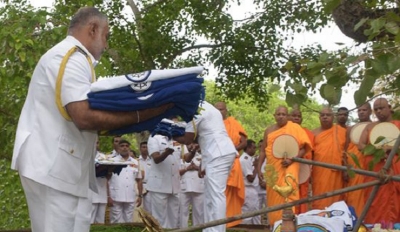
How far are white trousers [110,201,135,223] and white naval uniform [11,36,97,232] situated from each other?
12154 mm

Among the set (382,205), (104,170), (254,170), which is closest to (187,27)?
(254,170)

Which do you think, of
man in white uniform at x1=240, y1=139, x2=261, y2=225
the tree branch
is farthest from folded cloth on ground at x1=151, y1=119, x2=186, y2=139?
the tree branch

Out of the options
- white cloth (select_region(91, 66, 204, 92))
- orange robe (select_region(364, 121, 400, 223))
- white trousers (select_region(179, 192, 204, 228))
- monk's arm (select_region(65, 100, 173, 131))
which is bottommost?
white trousers (select_region(179, 192, 204, 228))

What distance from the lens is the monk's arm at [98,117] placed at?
4793mm

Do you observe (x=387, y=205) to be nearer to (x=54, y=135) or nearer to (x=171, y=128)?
(x=171, y=128)

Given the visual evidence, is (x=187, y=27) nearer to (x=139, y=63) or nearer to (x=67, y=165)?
(x=139, y=63)

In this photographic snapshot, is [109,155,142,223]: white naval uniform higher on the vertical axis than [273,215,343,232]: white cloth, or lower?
lower

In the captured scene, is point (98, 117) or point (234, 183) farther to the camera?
point (234, 183)

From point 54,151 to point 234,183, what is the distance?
9659 mm

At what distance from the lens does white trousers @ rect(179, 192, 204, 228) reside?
15.7 m

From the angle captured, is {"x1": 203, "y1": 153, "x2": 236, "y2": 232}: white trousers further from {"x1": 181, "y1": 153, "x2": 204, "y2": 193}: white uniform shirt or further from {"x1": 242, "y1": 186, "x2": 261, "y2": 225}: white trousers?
{"x1": 242, "y1": 186, "x2": 261, "y2": 225}: white trousers

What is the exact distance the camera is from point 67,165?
4938 millimetres

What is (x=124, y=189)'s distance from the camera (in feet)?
56.2

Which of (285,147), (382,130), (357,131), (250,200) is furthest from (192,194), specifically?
(382,130)
